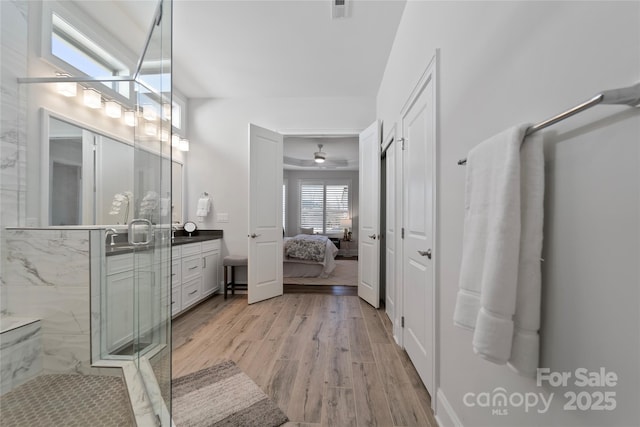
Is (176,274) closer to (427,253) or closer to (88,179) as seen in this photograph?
(88,179)

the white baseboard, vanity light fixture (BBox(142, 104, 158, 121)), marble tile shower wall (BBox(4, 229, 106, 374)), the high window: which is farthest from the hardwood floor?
the high window

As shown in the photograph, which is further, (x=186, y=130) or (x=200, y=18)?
(x=186, y=130)

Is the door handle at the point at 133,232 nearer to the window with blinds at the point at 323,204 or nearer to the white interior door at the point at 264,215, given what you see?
the white interior door at the point at 264,215

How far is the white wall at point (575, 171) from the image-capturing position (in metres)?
0.52

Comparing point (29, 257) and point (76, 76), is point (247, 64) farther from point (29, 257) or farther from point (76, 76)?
point (29, 257)

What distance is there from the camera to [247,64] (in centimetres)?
309

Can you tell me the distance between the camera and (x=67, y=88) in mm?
2090

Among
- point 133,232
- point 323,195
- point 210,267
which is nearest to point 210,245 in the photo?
point 210,267

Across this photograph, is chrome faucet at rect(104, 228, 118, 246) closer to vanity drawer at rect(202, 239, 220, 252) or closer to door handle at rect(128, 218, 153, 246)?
door handle at rect(128, 218, 153, 246)

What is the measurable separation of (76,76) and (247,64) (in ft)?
5.38

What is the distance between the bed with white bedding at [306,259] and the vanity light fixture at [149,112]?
10.4 ft

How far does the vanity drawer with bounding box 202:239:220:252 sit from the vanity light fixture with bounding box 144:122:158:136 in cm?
191

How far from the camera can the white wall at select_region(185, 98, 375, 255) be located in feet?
12.7

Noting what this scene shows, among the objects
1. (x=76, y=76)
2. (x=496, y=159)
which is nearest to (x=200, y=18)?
(x=76, y=76)
